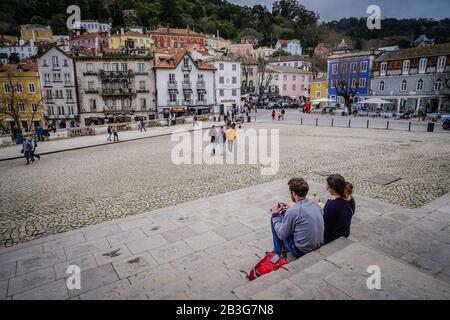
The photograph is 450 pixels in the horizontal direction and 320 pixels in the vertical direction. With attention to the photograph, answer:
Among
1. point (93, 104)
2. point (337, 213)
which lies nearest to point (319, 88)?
point (93, 104)

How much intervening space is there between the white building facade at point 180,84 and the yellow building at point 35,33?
206 ft

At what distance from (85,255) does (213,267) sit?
8.58 feet

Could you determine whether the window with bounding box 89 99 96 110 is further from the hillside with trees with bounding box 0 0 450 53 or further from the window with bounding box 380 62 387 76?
the hillside with trees with bounding box 0 0 450 53

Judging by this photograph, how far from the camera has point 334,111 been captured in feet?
143

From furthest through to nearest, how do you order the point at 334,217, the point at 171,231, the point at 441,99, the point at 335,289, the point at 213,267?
the point at 441,99
the point at 171,231
the point at 213,267
the point at 334,217
the point at 335,289

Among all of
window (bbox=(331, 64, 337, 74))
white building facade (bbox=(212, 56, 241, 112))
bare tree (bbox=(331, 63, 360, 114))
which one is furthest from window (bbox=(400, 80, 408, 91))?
white building facade (bbox=(212, 56, 241, 112))

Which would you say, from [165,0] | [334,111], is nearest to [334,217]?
[334,111]

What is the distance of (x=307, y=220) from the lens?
3715 mm

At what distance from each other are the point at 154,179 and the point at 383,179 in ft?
27.3

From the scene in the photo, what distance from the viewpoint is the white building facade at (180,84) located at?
150 ft

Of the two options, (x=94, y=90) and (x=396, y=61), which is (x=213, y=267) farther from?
(x=396, y=61)

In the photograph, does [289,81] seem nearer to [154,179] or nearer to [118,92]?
[118,92]

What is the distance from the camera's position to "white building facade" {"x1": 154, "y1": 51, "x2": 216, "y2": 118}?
45844 mm

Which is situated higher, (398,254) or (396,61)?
(396,61)
